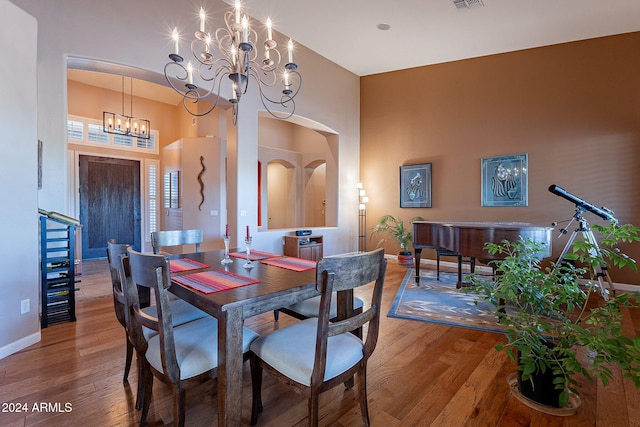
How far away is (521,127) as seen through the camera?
532cm

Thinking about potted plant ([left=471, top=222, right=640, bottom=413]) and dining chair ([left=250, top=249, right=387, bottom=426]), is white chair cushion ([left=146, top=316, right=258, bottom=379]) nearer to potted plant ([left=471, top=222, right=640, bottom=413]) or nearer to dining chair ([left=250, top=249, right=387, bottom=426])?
dining chair ([left=250, top=249, right=387, bottom=426])

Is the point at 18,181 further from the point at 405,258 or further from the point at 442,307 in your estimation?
the point at 405,258

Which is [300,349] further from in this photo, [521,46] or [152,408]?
[521,46]

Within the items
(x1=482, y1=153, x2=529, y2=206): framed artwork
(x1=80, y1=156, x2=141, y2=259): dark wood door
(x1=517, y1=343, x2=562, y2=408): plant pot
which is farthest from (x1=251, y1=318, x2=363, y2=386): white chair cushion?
(x1=80, y1=156, x2=141, y2=259): dark wood door

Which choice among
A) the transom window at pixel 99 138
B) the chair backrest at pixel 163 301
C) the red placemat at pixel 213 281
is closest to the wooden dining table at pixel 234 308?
the red placemat at pixel 213 281

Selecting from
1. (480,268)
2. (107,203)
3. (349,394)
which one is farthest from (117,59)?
(480,268)

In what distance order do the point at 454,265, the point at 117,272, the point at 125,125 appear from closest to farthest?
the point at 117,272, the point at 454,265, the point at 125,125

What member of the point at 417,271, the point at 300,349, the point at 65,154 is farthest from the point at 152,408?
the point at 417,271

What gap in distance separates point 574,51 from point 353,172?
169 inches

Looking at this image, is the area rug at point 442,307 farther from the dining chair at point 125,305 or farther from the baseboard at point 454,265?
the dining chair at point 125,305

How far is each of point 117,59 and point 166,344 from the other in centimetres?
362

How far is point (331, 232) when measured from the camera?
6.50 m

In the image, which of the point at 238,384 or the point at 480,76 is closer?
the point at 238,384

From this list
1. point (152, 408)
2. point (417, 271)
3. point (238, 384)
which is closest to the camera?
point (238, 384)
